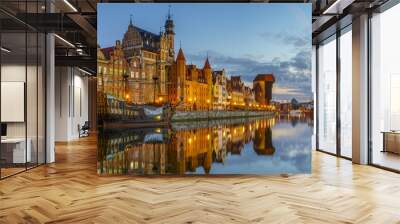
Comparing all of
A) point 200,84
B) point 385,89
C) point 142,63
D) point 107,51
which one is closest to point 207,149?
point 200,84

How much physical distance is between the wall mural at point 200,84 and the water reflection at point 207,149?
0.02m

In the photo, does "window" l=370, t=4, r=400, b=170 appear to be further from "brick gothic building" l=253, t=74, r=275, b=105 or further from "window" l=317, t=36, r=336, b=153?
"brick gothic building" l=253, t=74, r=275, b=105

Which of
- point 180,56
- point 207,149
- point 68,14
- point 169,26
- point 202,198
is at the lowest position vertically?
point 202,198

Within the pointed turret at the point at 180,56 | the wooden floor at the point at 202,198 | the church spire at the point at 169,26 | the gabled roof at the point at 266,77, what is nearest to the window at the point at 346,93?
the wooden floor at the point at 202,198

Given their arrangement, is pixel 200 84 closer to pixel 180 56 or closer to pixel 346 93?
pixel 180 56

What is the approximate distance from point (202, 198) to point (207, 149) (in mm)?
1708

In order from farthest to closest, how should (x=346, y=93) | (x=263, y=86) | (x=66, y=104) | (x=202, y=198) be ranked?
1. (x=66, y=104)
2. (x=346, y=93)
3. (x=263, y=86)
4. (x=202, y=198)

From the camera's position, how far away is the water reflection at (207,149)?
6523 mm

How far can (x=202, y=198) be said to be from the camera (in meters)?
4.96

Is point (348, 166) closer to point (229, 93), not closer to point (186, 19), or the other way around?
point (229, 93)

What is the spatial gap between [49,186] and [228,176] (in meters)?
3.00

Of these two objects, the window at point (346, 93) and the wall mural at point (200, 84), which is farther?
the window at point (346, 93)

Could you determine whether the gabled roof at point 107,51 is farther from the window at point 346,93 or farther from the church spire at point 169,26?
the window at point 346,93

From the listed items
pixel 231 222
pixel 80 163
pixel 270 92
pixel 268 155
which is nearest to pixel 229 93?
pixel 270 92
